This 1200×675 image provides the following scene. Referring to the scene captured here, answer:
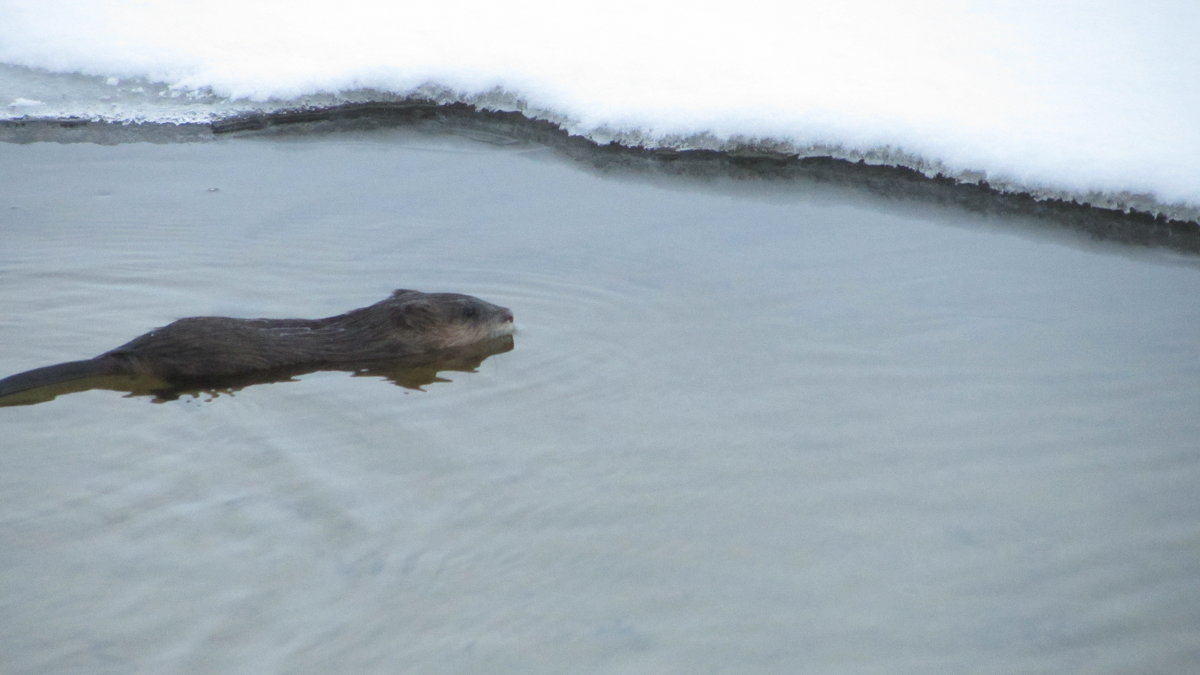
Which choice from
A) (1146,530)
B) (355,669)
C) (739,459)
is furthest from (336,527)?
(1146,530)

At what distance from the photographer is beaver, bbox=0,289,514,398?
4473 mm

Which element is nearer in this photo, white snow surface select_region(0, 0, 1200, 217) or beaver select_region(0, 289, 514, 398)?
beaver select_region(0, 289, 514, 398)

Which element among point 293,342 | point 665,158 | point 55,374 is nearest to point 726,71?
point 665,158

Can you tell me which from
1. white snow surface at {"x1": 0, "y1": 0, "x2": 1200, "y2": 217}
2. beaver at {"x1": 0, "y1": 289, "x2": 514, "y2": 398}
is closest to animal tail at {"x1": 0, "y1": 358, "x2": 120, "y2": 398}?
beaver at {"x1": 0, "y1": 289, "x2": 514, "y2": 398}

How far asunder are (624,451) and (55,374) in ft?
6.81

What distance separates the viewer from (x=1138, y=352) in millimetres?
4488

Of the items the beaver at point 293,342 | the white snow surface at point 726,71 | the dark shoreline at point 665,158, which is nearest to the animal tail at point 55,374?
the beaver at point 293,342

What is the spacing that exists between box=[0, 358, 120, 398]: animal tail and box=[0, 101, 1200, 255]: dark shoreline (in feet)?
9.92

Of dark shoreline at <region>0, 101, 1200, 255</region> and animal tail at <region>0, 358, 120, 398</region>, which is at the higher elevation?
dark shoreline at <region>0, 101, 1200, 255</region>

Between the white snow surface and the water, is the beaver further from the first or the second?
the white snow surface

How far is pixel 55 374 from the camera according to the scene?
4305 mm

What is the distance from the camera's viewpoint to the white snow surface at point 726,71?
19.8 feet

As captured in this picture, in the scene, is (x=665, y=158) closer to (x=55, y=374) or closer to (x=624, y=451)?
(x=624, y=451)

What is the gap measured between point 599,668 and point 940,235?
3.52 meters
